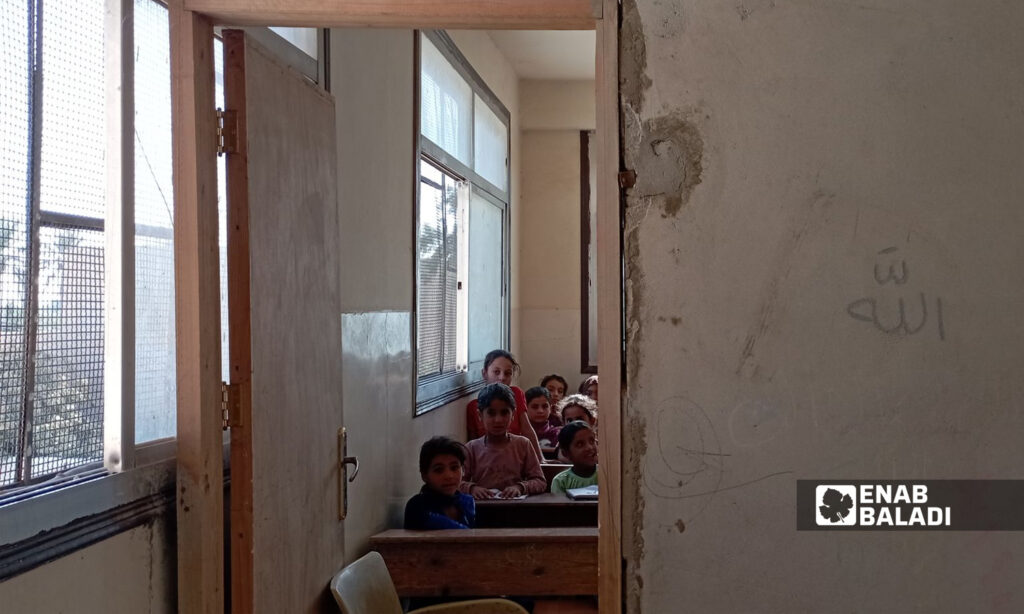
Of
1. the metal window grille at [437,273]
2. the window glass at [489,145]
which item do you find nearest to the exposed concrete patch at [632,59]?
the metal window grille at [437,273]

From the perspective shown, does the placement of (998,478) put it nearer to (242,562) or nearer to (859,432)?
(859,432)

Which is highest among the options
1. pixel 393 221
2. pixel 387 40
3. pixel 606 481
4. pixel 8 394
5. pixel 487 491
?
pixel 387 40

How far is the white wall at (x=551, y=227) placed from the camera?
26.8 ft

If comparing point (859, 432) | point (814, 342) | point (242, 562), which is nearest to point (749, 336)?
point (814, 342)

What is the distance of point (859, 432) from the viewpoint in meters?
1.92

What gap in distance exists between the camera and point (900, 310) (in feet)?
6.26

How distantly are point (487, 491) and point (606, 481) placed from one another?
2.18 metres

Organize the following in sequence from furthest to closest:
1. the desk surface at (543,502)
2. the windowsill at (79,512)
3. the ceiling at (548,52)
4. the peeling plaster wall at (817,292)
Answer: the ceiling at (548,52) < the desk surface at (543,502) < the peeling plaster wall at (817,292) < the windowsill at (79,512)

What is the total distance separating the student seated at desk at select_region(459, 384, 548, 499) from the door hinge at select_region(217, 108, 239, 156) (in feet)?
7.58

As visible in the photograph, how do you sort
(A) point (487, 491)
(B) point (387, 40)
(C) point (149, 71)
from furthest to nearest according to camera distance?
1. (A) point (487, 491)
2. (B) point (387, 40)
3. (C) point (149, 71)

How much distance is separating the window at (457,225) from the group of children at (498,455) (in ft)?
1.01

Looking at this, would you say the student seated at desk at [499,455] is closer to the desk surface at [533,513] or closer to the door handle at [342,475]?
the desk surface at [533,513]

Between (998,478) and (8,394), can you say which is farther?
(998,478)

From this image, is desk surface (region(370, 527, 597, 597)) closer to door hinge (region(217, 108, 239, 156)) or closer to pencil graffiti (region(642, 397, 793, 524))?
pencil graffiti (region(642, 397, 793, 524))
